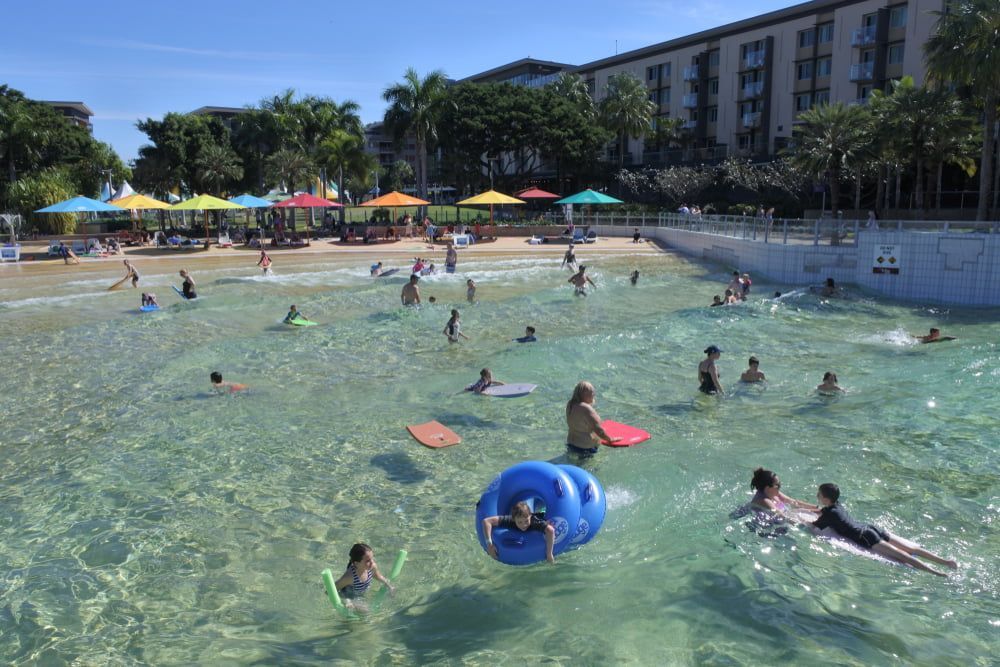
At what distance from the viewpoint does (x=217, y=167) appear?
159 ft

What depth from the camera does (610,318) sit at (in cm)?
2081

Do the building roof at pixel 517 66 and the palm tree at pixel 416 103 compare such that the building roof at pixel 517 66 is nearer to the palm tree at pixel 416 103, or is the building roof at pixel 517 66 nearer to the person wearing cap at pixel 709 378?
the palm tree at pixel 416 103

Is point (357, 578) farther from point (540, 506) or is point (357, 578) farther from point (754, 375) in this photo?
point (754, 375)

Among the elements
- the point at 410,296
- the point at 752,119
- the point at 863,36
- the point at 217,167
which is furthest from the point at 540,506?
the point at 752,119

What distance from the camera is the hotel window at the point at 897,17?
5079 centimetres

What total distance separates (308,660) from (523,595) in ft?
6.69

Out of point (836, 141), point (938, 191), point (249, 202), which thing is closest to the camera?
point (249, 202)

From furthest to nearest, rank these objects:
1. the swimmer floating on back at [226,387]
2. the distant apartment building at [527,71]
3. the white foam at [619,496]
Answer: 1. the distant apartment building at [527,71]
2. the swimmer floating on back at [226,387]
3. the white foam at [619,496]

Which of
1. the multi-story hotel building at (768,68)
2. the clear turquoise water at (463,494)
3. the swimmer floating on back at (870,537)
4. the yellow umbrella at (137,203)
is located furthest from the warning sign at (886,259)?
the yellow umbrella at (137,203)

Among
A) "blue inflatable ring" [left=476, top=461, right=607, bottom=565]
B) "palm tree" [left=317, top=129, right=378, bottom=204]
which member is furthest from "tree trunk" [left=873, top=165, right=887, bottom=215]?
"blue inflatable ring" [left=476, top=461, right=607, bottom=565]

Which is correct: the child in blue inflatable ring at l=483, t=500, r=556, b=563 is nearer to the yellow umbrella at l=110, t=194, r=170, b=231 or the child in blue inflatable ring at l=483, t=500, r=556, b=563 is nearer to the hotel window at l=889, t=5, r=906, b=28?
the yellow umbrella at l=110, t=194, r=170, b=231

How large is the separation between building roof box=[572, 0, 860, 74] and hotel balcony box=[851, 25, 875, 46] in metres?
2.32

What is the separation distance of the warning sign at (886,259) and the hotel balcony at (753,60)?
42706 mm

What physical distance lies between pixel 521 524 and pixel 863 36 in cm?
5833
